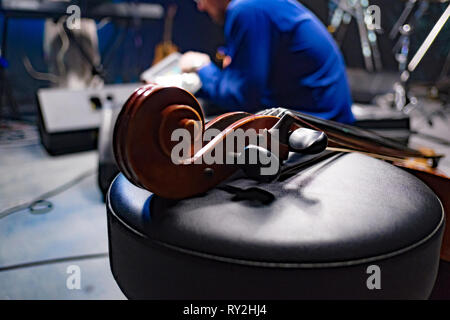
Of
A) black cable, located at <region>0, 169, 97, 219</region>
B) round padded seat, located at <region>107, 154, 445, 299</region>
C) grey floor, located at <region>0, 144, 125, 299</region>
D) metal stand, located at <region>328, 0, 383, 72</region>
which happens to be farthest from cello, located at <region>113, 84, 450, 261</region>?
metal stand, located at <region>328, 0, 383, 72</region>

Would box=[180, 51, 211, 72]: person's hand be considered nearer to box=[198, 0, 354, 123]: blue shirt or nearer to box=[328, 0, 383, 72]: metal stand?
box=[198, 0, 354, 123]: blue shirt

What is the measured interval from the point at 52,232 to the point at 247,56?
859mm

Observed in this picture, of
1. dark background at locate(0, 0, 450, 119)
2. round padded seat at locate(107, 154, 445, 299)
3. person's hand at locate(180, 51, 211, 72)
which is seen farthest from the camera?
dark background at locate(0, 0, 450, 119)

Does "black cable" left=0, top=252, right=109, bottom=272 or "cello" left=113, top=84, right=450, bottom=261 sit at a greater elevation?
"cello" left=113, top=84, right=450, bottom=261

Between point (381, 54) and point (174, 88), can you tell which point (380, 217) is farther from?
point (381, 54)

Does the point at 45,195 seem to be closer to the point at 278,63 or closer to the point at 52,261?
the point at 52,261

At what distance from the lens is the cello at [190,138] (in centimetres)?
43

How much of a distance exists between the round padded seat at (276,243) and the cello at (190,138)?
0.03 metres

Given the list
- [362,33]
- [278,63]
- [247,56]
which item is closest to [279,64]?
[278,63]

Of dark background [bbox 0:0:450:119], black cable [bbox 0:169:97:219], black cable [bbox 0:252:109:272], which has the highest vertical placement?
dark background [bbox 0:0:450:119]

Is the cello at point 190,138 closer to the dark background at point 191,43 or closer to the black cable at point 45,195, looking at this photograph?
the black cable at point 45,195

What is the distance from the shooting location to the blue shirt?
963mm

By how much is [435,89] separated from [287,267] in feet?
12.5
